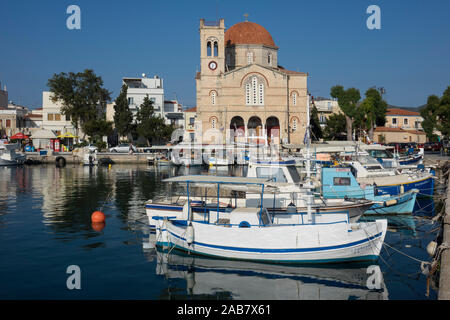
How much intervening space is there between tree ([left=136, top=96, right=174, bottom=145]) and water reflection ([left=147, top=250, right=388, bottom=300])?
51716 millimetres

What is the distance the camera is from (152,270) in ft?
42.0

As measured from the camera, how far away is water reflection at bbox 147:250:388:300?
35.9ft

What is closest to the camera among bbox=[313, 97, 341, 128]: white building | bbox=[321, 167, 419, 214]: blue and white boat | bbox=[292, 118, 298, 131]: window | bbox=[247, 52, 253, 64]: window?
bbox=[321, 167, 419, 214]: blue and white boat

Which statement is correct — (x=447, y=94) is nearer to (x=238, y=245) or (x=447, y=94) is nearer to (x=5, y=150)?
(x=238, y=245)

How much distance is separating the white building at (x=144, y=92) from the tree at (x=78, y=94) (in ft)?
17.7

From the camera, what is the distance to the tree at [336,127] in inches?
2744

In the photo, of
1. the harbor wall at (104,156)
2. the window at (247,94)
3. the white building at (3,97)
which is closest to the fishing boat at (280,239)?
the harbor wall at (104,156)

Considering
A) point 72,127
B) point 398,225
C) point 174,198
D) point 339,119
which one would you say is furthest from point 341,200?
point 72,127

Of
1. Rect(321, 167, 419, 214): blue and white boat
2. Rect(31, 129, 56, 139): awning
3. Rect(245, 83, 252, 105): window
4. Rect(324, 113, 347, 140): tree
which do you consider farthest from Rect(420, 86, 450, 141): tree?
Rect(31, 129, 56, 139): awning

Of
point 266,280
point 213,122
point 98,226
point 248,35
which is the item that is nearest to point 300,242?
point 266,280

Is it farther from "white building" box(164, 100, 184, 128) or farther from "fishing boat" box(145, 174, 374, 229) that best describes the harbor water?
"white building" box(164, 100, 184, 128)

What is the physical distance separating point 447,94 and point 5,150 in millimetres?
55429

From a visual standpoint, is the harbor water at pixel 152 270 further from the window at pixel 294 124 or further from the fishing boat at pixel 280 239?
the window at pixel 294 124
